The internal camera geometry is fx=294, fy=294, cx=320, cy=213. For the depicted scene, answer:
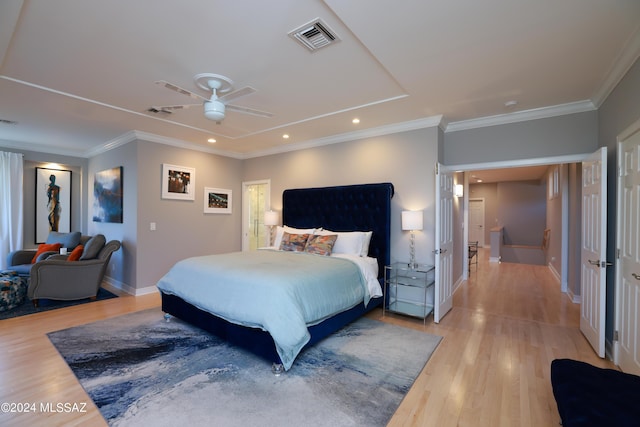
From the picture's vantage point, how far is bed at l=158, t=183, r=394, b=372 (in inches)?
103

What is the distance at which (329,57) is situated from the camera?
256 cm

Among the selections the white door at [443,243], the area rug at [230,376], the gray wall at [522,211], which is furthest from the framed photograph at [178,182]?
the gray wall at [522,211]

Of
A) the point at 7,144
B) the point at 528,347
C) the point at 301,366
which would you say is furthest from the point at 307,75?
the point at 7,144

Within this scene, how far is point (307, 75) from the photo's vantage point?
2883 millimetres

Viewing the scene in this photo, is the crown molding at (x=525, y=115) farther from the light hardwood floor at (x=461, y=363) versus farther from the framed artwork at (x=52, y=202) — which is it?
the framed artwork at (x=52, y=202)

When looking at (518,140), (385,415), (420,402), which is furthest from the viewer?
(518,140)

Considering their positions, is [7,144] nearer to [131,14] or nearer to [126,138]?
[126,138]

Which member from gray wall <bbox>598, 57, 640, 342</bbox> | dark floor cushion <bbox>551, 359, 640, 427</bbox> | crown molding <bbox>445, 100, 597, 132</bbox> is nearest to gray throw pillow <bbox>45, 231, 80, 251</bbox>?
crown molding <bbox>445, 100, 597, 132</bbox>

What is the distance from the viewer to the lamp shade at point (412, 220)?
390 centimetres

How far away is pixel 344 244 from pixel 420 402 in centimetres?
235

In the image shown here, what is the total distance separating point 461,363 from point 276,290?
1.84m

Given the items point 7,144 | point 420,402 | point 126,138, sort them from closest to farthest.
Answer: point 420,402 → point 126,138 → point 7,144

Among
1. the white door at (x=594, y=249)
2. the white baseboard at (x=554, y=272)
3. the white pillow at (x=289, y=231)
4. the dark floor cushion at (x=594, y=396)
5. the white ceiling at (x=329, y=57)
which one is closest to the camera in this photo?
the dark floor cushion at (x=594, y=396)

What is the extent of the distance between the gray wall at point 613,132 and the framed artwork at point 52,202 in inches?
355
